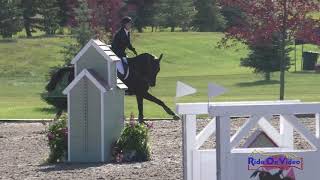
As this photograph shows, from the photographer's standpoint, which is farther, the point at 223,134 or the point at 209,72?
the point at 209,72

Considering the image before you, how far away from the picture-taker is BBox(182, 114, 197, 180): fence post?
8031 mm

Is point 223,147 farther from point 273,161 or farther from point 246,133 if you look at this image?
point 273,161

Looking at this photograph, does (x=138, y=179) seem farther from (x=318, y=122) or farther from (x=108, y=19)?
(x=108, y=19)

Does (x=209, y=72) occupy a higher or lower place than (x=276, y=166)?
lower

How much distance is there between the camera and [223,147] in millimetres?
6762

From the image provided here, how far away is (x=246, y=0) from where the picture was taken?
2294 centimetres

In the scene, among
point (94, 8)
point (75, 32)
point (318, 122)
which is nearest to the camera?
point (318, 122)

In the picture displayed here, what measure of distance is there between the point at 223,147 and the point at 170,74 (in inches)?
1665

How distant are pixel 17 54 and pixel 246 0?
32.6 meters

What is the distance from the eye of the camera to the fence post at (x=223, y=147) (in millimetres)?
6711

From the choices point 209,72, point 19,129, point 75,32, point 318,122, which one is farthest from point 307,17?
point 209,72

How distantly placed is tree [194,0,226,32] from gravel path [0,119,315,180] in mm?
54344

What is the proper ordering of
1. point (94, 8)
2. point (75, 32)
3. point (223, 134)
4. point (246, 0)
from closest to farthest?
1. point (223, 134)
2. point (246, 0)
3. point (75, 32)
4. point (94, 8)

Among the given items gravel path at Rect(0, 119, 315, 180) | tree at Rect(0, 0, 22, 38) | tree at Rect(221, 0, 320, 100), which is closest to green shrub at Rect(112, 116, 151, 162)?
gravel path at Rect(0, 119, 315, 180)
